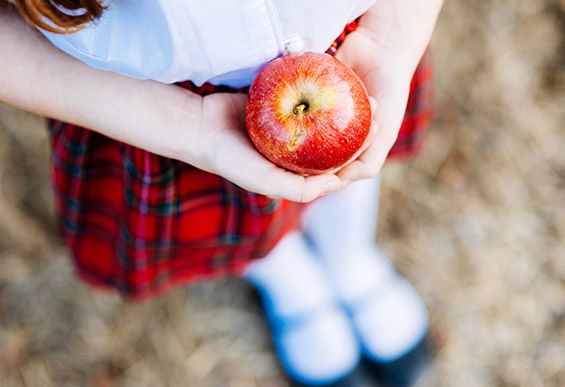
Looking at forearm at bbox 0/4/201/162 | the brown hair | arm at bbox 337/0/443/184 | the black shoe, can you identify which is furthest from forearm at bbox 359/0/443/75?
the black shoe

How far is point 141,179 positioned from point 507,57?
1.15 metres

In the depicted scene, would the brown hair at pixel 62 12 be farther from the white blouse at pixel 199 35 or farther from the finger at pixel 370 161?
the finger at pixel 370 161

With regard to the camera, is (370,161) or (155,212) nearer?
(370,161)

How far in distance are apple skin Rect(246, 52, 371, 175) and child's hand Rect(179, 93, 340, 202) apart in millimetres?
24

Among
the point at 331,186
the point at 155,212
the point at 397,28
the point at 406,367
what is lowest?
the point at 406,367

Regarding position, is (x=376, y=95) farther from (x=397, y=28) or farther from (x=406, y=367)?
(x=406, y=367)

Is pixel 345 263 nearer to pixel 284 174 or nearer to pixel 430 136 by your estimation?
pixel 430 136

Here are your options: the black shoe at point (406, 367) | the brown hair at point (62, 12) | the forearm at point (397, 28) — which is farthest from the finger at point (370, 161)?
the black shoe at point (406, 367)

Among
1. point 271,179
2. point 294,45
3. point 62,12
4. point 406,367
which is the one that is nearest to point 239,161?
point 271,179

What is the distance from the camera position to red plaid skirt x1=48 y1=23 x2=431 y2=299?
916 millimetres

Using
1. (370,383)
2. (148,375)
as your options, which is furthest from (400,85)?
(148,375)

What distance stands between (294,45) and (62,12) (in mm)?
248

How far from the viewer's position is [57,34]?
703mm

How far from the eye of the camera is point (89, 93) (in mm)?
786
